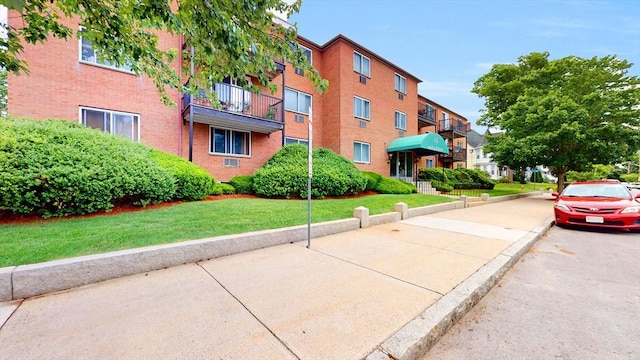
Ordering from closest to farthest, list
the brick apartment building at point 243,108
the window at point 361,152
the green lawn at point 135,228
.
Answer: the green lawn at point 135,228, the brick apartment building at point 243,108, the window at point 361,152

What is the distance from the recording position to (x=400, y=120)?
20.9 m

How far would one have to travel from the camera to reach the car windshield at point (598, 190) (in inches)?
313

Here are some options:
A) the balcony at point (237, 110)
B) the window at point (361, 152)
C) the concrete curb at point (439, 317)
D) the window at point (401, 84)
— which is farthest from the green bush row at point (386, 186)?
the window at point (401, 84)

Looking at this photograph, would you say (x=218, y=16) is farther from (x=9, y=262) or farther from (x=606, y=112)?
(x=606, y=112)

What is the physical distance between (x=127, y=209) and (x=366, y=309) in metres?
6.95

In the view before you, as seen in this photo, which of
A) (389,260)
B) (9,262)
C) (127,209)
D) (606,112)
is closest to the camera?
(9,262)

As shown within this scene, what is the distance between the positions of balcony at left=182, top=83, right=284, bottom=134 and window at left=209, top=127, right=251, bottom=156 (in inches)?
17.3

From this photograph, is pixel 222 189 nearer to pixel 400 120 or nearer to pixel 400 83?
pixel 400 120

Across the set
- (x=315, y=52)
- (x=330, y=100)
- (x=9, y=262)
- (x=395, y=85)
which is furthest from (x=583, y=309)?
(x=395, y=85)

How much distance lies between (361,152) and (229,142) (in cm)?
908

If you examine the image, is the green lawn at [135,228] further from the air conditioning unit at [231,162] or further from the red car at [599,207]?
the red car at [599,207]

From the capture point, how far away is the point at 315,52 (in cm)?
1731

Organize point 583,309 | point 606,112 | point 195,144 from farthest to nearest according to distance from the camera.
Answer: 1. point 606,112
2. point 195,144
3. point 583,309

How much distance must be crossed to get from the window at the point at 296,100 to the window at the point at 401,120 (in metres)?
8.16
